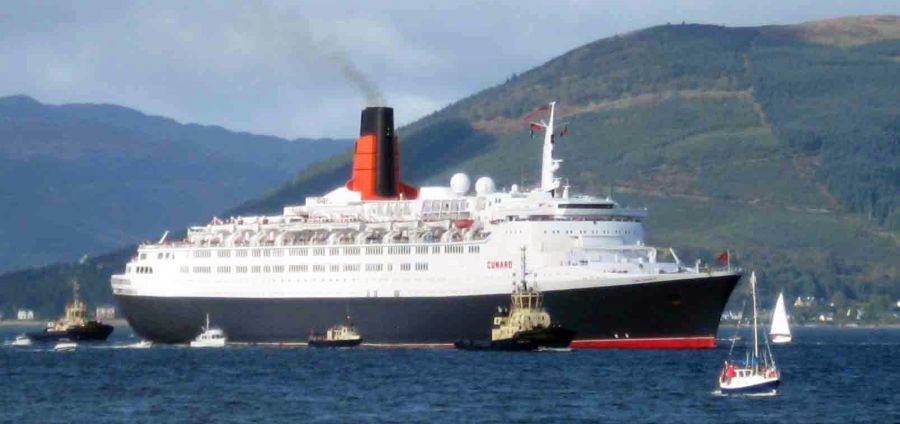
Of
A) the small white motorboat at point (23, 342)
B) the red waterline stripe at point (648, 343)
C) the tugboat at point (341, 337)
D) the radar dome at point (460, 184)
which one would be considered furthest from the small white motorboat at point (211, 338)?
the small white motorboat at point (23, 342)

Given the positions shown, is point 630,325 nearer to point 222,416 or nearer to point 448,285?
point 448,285

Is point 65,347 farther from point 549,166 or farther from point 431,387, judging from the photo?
point 431,387

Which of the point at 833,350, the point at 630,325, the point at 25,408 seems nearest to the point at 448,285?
the point at 630,325

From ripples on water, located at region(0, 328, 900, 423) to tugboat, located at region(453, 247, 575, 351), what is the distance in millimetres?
920

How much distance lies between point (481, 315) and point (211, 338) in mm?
18122

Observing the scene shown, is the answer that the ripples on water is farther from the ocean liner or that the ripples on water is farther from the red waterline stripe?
the ocean liner

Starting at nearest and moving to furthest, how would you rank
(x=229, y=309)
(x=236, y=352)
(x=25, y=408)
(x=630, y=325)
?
(x=25, y=408) → (x=630, y=325) → (x=236, y=352) → (x=229, y=309)

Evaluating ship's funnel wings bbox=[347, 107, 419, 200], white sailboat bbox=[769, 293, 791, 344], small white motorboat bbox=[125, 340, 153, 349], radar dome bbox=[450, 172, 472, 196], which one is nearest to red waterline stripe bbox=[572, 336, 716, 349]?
radar dome bbox=[450, 172, 472, 196]

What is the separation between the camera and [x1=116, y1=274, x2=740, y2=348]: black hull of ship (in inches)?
3858

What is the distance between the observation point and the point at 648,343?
100 meters

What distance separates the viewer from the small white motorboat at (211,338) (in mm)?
113000

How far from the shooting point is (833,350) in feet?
384

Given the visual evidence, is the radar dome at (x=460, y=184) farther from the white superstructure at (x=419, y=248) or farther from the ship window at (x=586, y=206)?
the ship window at (x=586, y=206)

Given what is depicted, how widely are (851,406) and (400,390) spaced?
1595 centimetres
